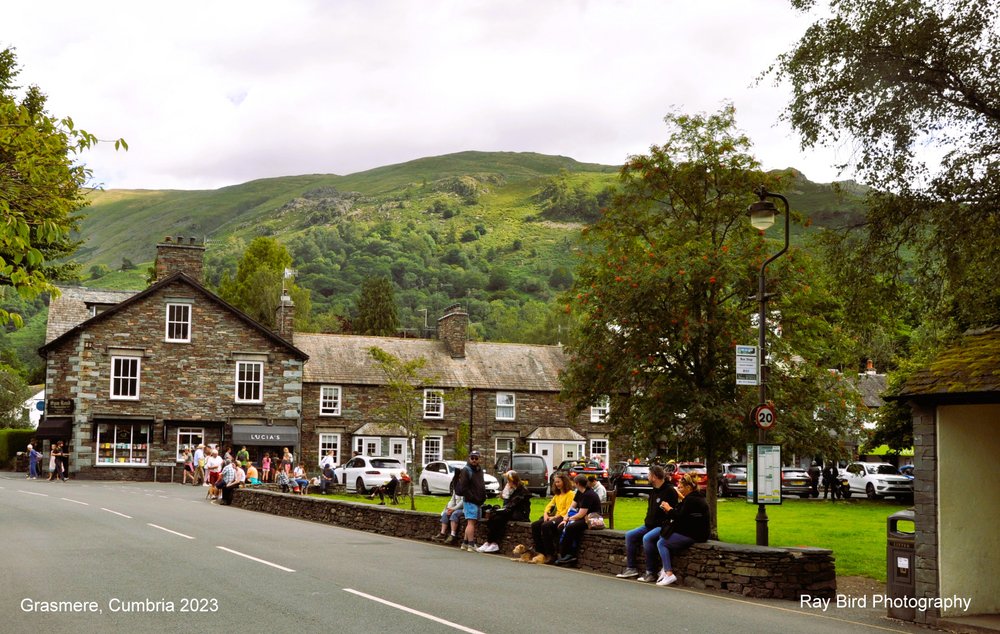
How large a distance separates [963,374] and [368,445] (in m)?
42.6

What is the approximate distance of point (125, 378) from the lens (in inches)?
1863

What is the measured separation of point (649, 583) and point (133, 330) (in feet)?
127

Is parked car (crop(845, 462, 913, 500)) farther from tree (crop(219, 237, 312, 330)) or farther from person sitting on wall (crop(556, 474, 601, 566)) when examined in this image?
tree (crop(219, 237, 312, 330))

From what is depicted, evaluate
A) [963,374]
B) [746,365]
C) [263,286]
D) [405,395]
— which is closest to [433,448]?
[405,395]

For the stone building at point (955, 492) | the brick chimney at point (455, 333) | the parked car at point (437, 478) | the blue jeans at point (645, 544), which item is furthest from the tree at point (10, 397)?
the stone building at point (955, 492)

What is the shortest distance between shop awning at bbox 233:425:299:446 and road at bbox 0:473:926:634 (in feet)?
94.7

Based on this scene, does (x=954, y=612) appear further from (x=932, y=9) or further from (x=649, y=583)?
(x=932, y=9)

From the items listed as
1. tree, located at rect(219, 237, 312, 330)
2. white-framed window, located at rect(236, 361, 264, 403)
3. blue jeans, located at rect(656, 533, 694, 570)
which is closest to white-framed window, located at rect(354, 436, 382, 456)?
white-framed window, located at rect(236, 361, 264, 403)

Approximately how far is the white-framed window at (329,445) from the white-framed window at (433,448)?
15.3 ft

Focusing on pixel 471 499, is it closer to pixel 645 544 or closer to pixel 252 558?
pixel 252 558

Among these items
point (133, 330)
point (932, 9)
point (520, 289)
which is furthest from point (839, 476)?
point (520, 289)

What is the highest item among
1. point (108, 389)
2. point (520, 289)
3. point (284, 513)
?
point (520, 289)

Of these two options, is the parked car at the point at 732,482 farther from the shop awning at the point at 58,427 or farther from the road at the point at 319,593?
the shop awning at the point at 58,427

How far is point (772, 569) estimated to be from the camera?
1306 cm
